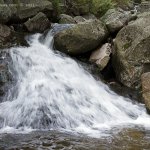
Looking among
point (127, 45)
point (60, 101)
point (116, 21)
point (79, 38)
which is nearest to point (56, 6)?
point (116, 21)

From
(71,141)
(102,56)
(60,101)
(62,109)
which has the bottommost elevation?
(71,141)

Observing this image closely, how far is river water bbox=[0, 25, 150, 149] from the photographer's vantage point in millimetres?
8633

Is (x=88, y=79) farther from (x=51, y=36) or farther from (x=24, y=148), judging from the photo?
(x=24, y=148)

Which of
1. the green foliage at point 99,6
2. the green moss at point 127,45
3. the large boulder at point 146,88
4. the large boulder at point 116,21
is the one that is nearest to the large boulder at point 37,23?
the large boulder at point 116,21

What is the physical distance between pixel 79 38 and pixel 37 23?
117 inches

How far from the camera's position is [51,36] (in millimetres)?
14938

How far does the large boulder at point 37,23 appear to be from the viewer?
15.4 meters

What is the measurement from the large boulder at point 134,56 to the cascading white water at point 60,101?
0.88 m

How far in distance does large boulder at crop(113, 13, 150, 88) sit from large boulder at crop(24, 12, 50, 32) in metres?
3.98

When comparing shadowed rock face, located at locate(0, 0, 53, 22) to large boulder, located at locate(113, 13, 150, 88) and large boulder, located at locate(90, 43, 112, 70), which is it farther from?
large boulder, located at locate(113, 13, 150, 88)

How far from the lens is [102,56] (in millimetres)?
13656

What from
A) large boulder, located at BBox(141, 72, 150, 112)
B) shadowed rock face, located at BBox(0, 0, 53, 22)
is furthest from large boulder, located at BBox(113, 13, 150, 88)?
shadowed rock face, located at BBox(0, 0, 53, 22)

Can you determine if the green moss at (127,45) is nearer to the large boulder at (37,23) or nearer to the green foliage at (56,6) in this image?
the large boulder at (37,23)

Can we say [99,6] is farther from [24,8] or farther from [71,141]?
[71,141]
